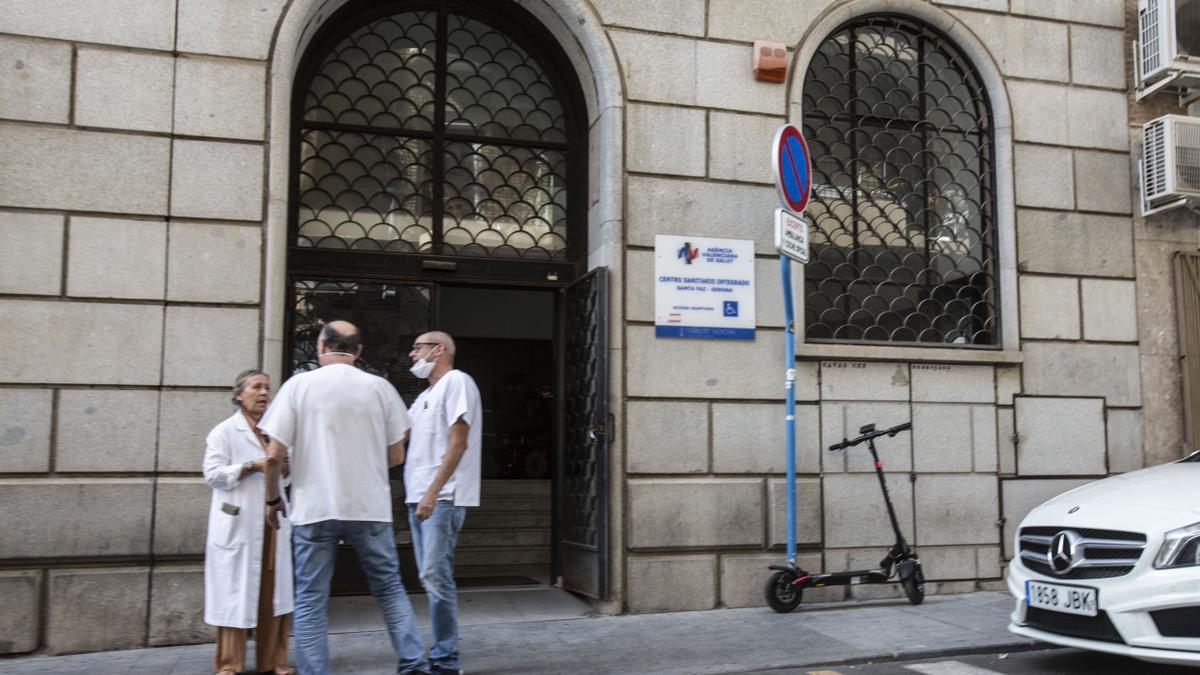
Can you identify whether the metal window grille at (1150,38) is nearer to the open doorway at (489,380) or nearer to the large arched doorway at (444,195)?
the large arched doorway at (444,195)

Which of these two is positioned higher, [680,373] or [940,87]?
[940,87]

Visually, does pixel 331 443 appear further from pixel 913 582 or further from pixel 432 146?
pixel 913 582

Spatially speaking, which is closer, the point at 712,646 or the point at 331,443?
the point at 331,443

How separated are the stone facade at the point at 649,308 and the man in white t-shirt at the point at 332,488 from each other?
1.80 meters

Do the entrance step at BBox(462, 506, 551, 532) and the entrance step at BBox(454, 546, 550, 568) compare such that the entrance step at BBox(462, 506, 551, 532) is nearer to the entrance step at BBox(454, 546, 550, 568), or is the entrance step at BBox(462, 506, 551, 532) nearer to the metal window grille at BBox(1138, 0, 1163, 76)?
the entrance step at BBox(454, 546, 550, 568)

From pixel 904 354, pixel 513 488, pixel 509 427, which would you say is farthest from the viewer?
pixel 509 427

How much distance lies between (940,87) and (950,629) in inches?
188

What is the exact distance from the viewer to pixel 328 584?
16.1 ft

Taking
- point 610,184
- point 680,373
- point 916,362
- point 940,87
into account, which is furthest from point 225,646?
point 940,87

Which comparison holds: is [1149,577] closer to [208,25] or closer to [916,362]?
[916,362]

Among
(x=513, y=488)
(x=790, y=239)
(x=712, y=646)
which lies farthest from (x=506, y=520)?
(x=790, y=239)

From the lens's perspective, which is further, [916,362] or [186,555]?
[916,362]

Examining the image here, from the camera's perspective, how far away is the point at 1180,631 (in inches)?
180

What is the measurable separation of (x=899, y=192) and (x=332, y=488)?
226 inches
